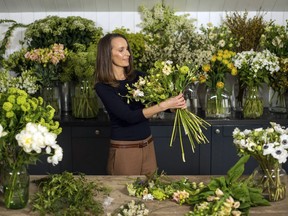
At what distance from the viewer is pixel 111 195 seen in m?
2.05

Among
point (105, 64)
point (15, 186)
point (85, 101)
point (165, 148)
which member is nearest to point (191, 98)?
point (165, 148)

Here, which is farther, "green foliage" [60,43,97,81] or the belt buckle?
"green foliage" [60,43,97,81]

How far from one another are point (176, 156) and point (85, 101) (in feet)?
2.89

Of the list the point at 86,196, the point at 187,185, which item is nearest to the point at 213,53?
the point at 187,185

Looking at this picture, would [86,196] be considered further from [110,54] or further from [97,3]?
[97,3]

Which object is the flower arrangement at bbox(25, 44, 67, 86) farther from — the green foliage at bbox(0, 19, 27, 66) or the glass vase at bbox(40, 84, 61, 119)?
the green foliage at bbox(0, 19, 27, 66)

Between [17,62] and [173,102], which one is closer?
[173,102]

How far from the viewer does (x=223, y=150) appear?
12.2 ft

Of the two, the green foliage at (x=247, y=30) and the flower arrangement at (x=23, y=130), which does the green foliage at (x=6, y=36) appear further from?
the flower arrangement at (x=23, y=130)

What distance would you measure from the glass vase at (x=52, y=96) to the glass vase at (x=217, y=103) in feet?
4.07

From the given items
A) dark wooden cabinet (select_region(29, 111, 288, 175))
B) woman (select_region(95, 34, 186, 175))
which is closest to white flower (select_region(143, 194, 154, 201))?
woman (select_region(95, 34, 186, 175))

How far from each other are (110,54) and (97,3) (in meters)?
1.42

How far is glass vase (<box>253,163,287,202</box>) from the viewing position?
1955 mm

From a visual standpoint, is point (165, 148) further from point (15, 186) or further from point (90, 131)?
point (15, 186)
